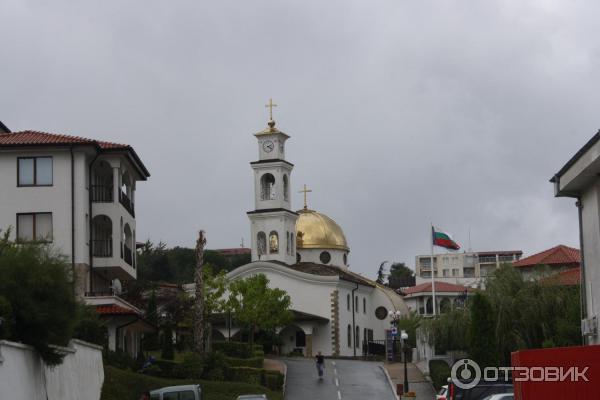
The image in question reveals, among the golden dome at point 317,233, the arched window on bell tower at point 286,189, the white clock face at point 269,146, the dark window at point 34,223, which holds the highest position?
the white clock face at point 269,146

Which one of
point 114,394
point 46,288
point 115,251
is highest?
point 115,251

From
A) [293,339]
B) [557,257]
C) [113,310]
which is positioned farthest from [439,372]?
[293,339]

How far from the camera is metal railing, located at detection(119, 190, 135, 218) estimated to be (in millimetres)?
54875

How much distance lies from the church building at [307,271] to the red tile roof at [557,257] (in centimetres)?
2016

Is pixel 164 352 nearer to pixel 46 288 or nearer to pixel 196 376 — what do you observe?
pixel 196 376

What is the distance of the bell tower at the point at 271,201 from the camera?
9612 centimetres

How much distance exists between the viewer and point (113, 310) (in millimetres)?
48094

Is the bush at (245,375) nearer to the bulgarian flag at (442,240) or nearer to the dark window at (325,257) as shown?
the bulgarian flag at (442,240)

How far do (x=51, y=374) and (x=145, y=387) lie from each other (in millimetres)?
13958

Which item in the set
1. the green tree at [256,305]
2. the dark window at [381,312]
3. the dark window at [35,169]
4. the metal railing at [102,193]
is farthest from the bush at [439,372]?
the dark window at [381,312]

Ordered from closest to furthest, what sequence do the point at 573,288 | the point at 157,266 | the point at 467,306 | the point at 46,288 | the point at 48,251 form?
the point at 46,288, the point at 48,251, the point at 573,288, the point at 467,306, the point at 157,266

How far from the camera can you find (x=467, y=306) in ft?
217

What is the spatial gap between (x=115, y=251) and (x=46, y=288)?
910 inches

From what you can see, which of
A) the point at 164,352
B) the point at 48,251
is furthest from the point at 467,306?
the point at 48,251
